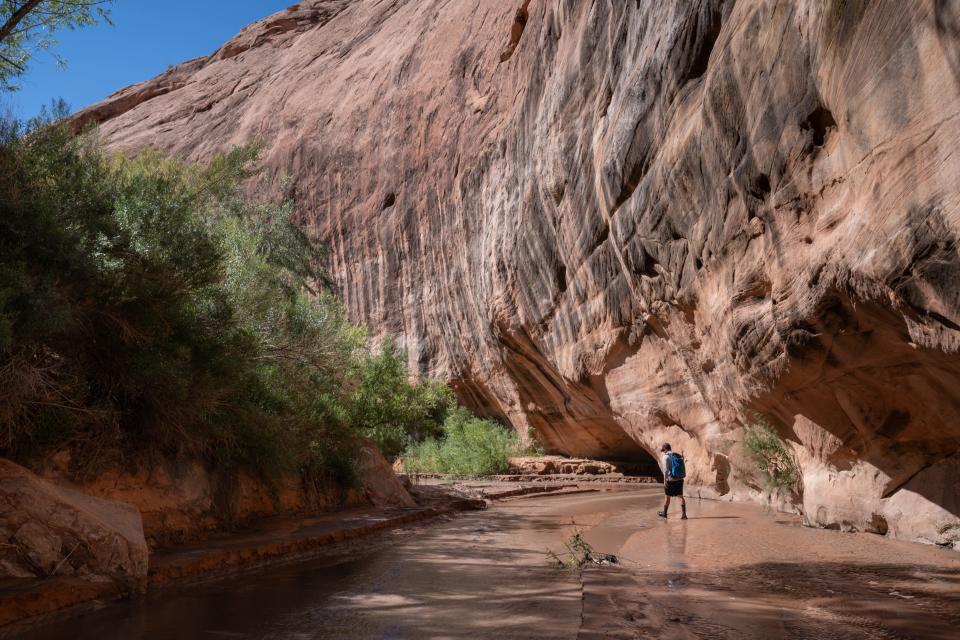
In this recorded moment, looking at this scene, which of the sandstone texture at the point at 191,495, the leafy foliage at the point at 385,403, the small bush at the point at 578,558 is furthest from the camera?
the leafy foliage at the point at 385,403

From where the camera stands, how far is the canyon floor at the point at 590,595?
175 inches

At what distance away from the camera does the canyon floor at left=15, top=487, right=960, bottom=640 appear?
14.6ft

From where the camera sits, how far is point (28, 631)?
182 inches

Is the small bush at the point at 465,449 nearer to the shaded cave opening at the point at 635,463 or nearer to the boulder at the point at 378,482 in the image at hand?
the shaded cave opening at the point at 635,463

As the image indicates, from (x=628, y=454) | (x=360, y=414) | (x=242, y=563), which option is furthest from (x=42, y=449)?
(x=628, y=454)

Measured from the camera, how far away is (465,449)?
24.9 m

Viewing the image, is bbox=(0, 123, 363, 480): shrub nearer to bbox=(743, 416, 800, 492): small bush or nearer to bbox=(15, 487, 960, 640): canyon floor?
bbox=(15, 487, 960, 640): canyon floor

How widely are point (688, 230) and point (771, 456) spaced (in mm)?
4153

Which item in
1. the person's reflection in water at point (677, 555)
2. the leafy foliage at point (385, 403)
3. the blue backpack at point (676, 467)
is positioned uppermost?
the leafy foliage at point (385, 403)

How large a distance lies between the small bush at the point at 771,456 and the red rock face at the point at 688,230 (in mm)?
451

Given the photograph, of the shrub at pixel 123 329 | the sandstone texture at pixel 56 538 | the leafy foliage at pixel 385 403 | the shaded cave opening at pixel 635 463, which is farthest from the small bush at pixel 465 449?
the sandstone texture at pixel 56 538

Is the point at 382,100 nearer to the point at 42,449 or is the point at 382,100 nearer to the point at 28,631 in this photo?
the point at 42,449

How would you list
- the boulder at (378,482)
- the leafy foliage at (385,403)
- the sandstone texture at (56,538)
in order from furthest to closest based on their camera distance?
the leafy foliage at (385,403) → the boulder at (378,482) → the sandstone texture at (56,538)

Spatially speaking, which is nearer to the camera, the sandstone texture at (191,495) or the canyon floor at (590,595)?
the canyon floor at (590,595)
